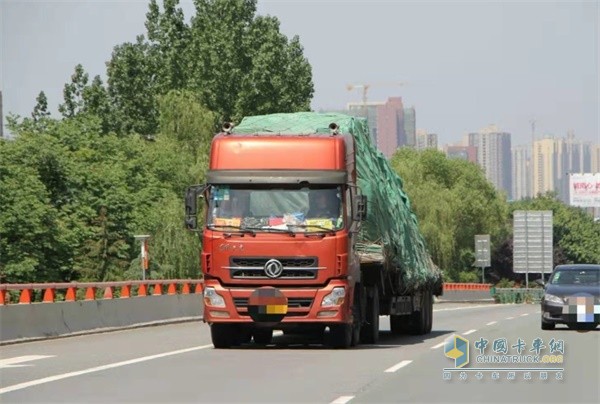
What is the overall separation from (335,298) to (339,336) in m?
1.02

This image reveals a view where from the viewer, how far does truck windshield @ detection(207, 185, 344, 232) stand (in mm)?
24078

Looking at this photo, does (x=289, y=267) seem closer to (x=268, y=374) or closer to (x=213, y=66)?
(x=268, y=374)

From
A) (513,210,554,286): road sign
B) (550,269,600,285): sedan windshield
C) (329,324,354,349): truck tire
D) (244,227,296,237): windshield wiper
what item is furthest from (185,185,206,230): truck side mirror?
(513,210,554,286): road sign

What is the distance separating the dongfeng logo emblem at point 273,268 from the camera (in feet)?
78.7

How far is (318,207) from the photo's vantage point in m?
24.2

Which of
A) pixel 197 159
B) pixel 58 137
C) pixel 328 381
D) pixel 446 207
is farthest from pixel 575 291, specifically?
pixel 446 207

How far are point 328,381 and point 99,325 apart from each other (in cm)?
1550

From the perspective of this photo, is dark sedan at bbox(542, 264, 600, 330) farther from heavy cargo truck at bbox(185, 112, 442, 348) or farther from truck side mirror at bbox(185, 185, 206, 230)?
truck side mirror at bbox(185, 185, 206, 230)

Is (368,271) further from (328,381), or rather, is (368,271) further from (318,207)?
(328,381)

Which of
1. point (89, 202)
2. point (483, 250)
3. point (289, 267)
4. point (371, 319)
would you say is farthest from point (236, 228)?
point (483, 250)

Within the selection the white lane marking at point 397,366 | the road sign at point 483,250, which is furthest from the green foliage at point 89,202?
the white lane marking at point 397,366

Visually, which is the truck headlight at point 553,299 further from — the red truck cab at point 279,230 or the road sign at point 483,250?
the road sign at point 483,250

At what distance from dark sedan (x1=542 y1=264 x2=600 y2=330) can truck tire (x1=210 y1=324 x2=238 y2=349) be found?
8896mm

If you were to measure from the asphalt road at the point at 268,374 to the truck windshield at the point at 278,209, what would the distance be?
1.88m
